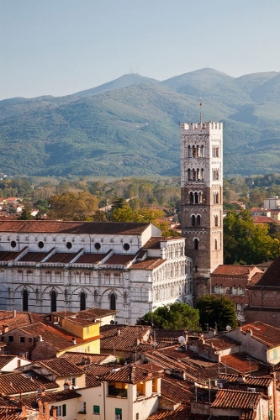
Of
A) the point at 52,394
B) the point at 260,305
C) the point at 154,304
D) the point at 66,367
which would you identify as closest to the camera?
the point at 52,394

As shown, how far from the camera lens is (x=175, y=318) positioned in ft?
200

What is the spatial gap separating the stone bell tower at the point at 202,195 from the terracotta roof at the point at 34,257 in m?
9.42

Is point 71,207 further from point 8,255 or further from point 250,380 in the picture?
point 250,380

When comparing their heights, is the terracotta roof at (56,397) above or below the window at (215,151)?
below

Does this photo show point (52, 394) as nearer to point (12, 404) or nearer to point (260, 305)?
point (12, 404)

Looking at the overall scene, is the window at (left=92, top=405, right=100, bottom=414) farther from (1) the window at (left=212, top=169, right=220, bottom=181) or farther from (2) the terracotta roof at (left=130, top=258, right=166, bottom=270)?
(1) the window at (left=212, top=169, right=220, bottom=181)

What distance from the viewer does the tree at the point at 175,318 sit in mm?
60231

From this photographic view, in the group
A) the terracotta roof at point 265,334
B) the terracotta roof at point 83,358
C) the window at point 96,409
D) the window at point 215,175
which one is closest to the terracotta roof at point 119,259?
the window at point 215,175

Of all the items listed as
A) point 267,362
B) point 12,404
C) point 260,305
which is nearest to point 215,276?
point 260,305

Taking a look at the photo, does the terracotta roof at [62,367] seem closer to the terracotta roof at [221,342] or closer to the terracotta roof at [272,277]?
the terracotta roof at [221,342]

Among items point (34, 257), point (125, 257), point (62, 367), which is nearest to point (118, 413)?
point (62, 367)

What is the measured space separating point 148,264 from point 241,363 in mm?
30845

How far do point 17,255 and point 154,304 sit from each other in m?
10.8

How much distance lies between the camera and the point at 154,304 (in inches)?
2854
